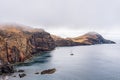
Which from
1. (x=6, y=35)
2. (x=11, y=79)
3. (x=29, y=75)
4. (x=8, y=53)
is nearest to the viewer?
(x=11, y=79)

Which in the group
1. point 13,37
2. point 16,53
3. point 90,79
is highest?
point 13,37

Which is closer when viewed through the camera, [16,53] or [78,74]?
[78,74]

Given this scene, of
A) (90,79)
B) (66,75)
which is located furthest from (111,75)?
(66,75)

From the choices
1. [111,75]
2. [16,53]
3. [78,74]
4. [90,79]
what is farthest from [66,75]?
[16,53]

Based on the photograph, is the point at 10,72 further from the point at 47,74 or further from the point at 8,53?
the point at 8,53

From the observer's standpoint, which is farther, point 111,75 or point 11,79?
point 111,75

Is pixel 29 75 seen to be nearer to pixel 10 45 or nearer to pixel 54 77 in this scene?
pixel 54 77

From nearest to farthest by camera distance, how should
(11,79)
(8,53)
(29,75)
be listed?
(11,79) < (29,75) < (8,53)

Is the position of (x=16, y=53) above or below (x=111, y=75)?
above

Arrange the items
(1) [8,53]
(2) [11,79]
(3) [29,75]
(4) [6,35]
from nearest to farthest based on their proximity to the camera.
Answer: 1. (2) [11,79]
2. (3) [29,75]
3. (1) [8,53]
4. (4) [6,35]

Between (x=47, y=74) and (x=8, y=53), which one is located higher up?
(x=8, y=53)
